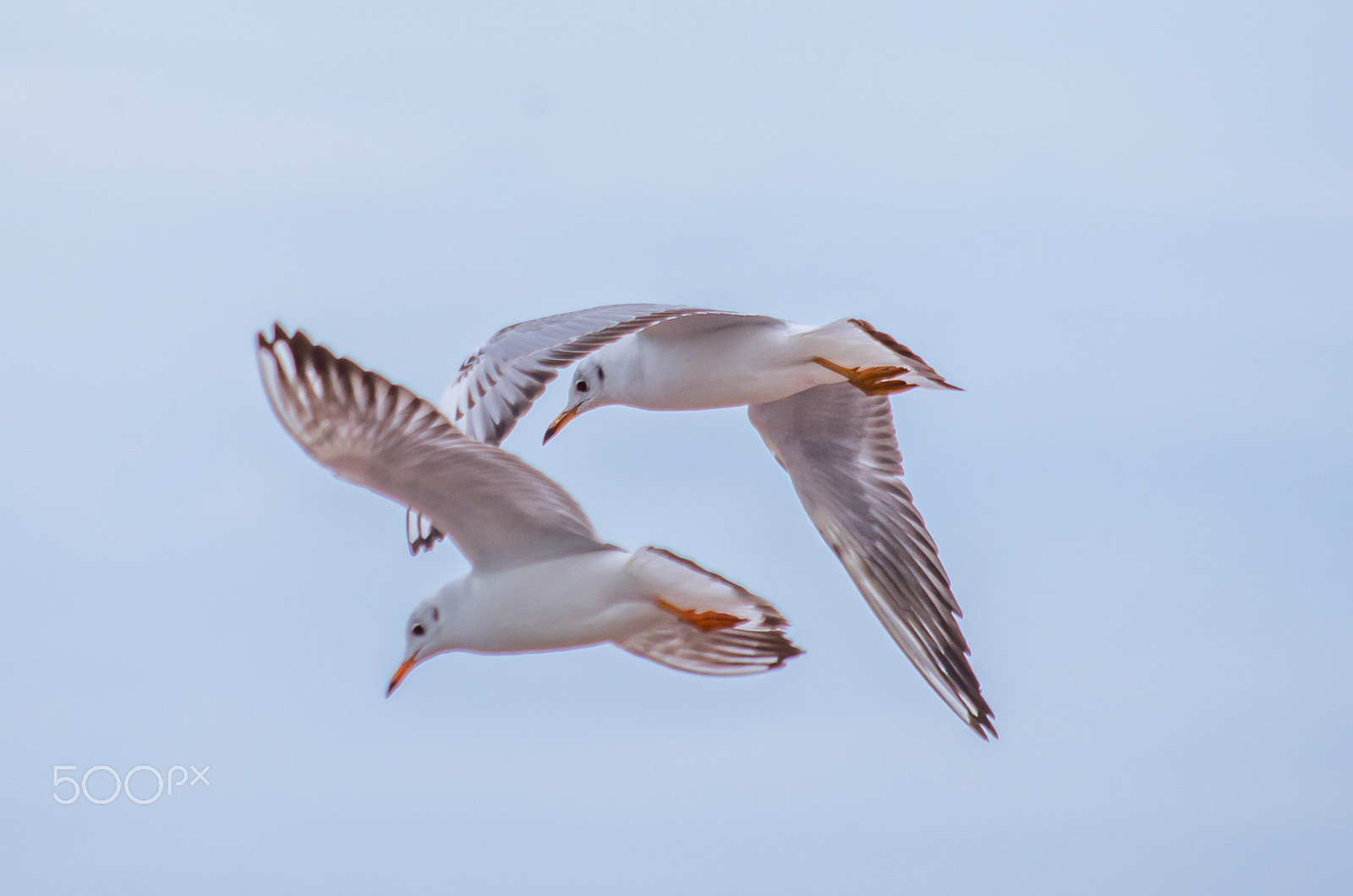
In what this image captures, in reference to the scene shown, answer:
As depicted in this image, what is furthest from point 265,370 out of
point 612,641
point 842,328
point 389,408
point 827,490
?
point 827,490

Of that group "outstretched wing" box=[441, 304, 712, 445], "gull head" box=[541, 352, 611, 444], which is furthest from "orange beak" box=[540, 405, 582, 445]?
"outstretched wing" box=[441, 304, 712, 445]

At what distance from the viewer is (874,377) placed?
3891 millimetres

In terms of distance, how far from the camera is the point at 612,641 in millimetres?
3674

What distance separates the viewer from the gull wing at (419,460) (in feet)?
10.3

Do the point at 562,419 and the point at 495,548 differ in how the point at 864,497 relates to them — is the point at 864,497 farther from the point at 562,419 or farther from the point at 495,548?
the point at 495,548

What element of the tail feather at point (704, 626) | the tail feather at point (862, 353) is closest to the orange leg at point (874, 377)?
Answer: the tail feather at point (862, 353)

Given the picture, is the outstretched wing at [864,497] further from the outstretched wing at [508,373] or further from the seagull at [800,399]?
the outstretched wing at [508,373]

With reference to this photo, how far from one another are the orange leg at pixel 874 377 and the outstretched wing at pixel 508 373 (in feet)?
0.77

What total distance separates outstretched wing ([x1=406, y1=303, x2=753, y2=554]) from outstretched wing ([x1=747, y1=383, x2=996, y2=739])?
2.33 feet

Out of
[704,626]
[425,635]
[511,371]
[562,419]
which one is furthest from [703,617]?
[511,371]

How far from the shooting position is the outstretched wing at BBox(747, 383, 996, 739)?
4473 mm

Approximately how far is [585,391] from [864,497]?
90 cm

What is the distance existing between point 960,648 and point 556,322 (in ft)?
3.88

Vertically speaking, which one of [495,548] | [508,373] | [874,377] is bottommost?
[495,548]
